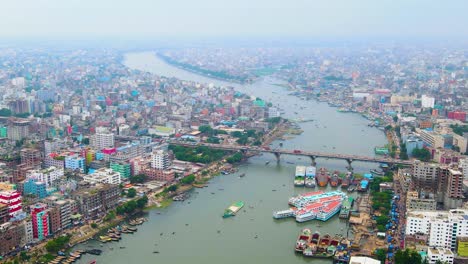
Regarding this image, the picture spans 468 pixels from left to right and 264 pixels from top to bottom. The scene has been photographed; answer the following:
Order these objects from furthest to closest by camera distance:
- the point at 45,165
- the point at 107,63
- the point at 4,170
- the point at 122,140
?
the point at 107,63
the point at 122,140
the point at 45,165
the point at 4,170

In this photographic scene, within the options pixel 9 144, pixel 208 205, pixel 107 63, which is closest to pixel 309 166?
pixel 208 205

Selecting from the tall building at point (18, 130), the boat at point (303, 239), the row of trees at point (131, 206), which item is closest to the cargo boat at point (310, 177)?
the boat at point (303, 239)

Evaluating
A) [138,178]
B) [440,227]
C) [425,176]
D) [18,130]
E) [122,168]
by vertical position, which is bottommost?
[138,178]

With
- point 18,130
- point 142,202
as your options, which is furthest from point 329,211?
point 18,130

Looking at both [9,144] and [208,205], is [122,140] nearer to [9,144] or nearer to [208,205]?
[9,144]

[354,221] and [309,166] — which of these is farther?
[309,166]

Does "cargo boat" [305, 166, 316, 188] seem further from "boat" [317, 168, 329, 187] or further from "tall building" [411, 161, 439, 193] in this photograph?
"tall building" [411, 161, 439, 193]

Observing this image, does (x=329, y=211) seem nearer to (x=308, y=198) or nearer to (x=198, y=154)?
(x=308, y=198)

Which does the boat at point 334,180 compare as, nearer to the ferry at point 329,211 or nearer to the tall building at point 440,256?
the ferry at point 329,211
